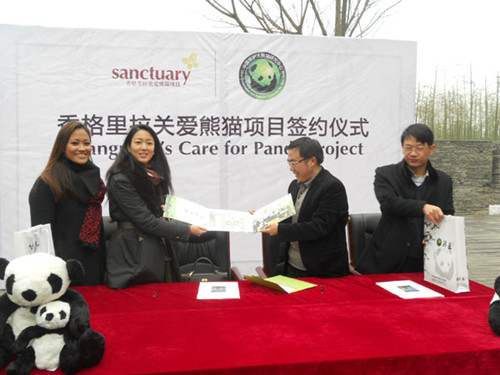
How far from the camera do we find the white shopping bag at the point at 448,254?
1581 mm

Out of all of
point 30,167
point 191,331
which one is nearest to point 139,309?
point 191,331

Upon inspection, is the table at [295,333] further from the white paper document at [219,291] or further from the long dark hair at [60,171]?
the long dark hair at [60,171]

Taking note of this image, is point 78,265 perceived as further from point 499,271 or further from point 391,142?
point 499,271

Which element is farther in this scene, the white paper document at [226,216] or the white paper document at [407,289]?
the white paper document at [226,216]

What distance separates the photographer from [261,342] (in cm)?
116

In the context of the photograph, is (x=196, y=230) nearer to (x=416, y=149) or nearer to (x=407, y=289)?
(x=407, y=289)

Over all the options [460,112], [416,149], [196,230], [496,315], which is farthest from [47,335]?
[460,112]

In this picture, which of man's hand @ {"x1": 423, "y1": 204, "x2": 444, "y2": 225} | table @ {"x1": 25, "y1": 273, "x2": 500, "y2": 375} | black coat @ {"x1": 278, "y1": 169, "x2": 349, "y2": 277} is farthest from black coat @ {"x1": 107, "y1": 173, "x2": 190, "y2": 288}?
man's hand @ {"x1": 423, "y1": 204, "x2": 444, "y2": 225}

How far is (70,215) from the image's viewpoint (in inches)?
79.4

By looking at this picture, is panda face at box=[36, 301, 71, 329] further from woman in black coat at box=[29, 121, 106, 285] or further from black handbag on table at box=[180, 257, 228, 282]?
black handbag on table at box=[180, 257, 228, 282]

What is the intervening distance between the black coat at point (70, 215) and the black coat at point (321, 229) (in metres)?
0.97

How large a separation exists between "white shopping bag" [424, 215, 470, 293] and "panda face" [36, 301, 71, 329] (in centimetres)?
137

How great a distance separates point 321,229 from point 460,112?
30.6 feet

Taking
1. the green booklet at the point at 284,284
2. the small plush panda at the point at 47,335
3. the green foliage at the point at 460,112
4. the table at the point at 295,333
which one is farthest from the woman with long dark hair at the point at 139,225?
the green foliage at the point at 460,112
